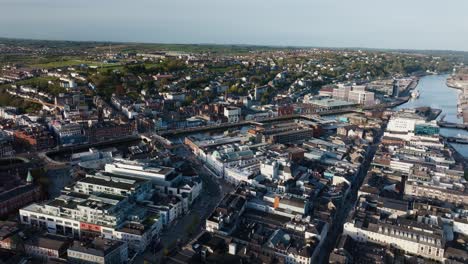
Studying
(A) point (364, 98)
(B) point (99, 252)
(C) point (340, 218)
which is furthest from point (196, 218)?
(A) point (364, 98)

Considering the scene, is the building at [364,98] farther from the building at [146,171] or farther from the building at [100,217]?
the building at [100,217]

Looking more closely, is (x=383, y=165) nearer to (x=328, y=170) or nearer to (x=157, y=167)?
(x=328, y=170)

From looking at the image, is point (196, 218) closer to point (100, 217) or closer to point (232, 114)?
point (100, 217)

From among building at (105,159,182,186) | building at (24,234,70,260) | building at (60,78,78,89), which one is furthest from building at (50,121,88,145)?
building at (60,78,78,89)

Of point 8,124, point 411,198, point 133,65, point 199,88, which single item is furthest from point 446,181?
point 133,65

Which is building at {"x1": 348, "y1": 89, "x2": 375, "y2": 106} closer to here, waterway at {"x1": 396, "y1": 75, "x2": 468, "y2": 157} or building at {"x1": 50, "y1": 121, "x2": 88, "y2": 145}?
waterway at {"x1": 396, "y1": 75, "x2": 468, "y2": 157}

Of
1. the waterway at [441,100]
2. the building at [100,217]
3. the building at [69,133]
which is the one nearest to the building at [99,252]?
the building at [100,217]
